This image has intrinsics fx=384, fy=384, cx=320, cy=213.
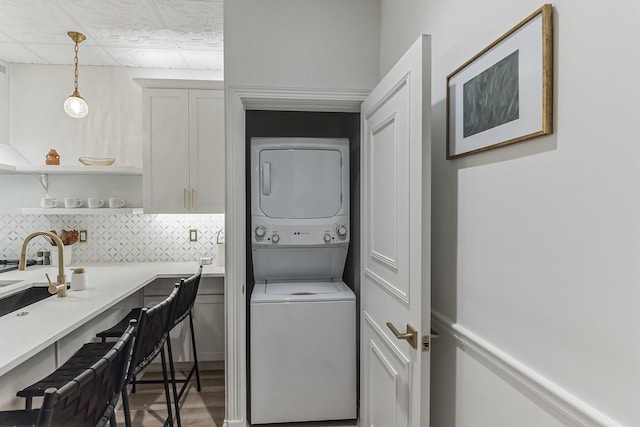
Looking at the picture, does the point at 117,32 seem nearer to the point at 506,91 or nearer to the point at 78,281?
the point at 78,281

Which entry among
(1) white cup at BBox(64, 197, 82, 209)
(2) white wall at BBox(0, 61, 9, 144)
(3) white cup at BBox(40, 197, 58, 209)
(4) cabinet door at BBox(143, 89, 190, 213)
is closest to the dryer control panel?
(4) cabinet door at BBox(143, 89, 190, 213)

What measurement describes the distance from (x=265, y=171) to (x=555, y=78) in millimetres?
1991

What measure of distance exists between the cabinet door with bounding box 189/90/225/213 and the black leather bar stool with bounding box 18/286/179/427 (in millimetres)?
1210

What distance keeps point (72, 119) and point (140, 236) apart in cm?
120

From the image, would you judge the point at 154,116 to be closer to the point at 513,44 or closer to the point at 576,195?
the point at 513,44

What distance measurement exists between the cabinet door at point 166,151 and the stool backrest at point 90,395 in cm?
185

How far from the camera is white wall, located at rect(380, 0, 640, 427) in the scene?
705mm

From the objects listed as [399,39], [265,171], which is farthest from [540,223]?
[265,171]

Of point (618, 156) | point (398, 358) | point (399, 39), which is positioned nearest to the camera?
point (618, 156)

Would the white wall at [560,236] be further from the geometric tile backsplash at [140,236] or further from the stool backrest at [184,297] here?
the geometric tile backsplash at [140,236]

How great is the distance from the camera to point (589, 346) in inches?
30.8

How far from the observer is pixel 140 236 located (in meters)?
3.48

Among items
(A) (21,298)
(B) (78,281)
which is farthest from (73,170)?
(B) (78,281)

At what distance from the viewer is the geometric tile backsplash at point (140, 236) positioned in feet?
11.3
